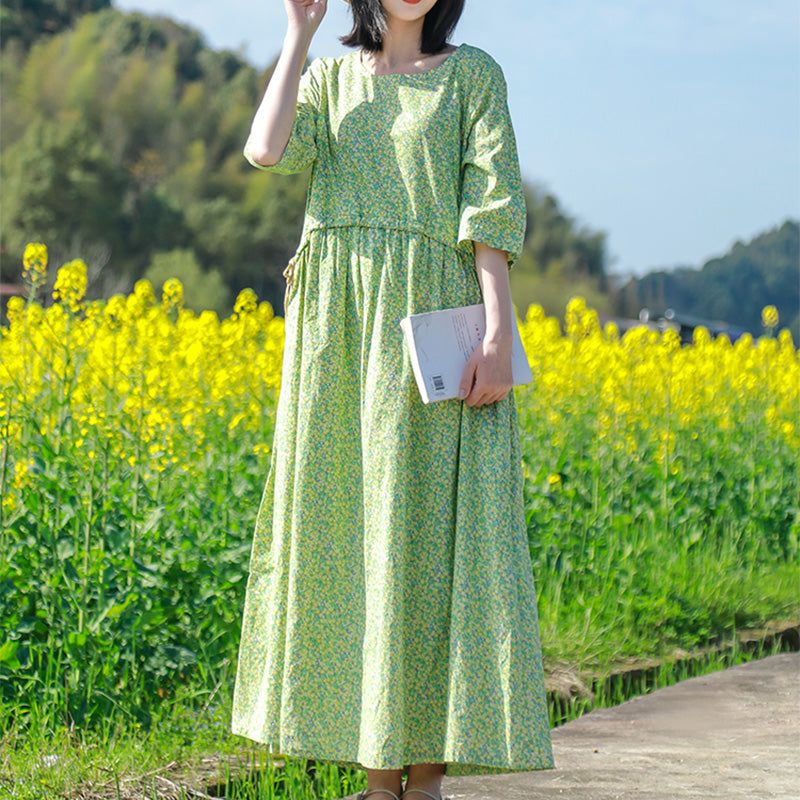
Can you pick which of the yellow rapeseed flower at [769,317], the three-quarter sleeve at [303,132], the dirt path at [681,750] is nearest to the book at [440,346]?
the three-quarter sleeve at [303,132]

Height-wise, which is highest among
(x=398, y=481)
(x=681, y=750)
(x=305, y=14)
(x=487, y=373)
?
(x=305, y=14)

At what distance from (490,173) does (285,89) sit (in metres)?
0.39

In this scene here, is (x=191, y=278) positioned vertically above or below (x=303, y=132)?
above

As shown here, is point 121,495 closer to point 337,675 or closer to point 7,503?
point 7,503

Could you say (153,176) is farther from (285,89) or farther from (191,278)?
(285,89)

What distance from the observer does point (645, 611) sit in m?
4.89

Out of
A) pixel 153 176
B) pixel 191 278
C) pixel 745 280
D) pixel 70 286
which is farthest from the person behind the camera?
pixel 153 176

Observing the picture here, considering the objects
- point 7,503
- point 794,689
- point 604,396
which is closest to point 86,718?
point 7,503

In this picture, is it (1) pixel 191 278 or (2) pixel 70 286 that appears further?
(1) pixel 191 278

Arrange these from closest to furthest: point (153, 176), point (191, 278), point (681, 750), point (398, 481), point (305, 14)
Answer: point (398, 481)
point (305, 14)
point (681, 750)
point (191, 278)
point (153, 176)

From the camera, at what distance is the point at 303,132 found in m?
2.78

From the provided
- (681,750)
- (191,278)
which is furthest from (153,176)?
(681,750)

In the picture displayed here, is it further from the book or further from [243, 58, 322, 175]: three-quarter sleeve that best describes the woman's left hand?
[243, 58, 322, 175]: three-quarter sleeve

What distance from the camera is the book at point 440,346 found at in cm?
264
